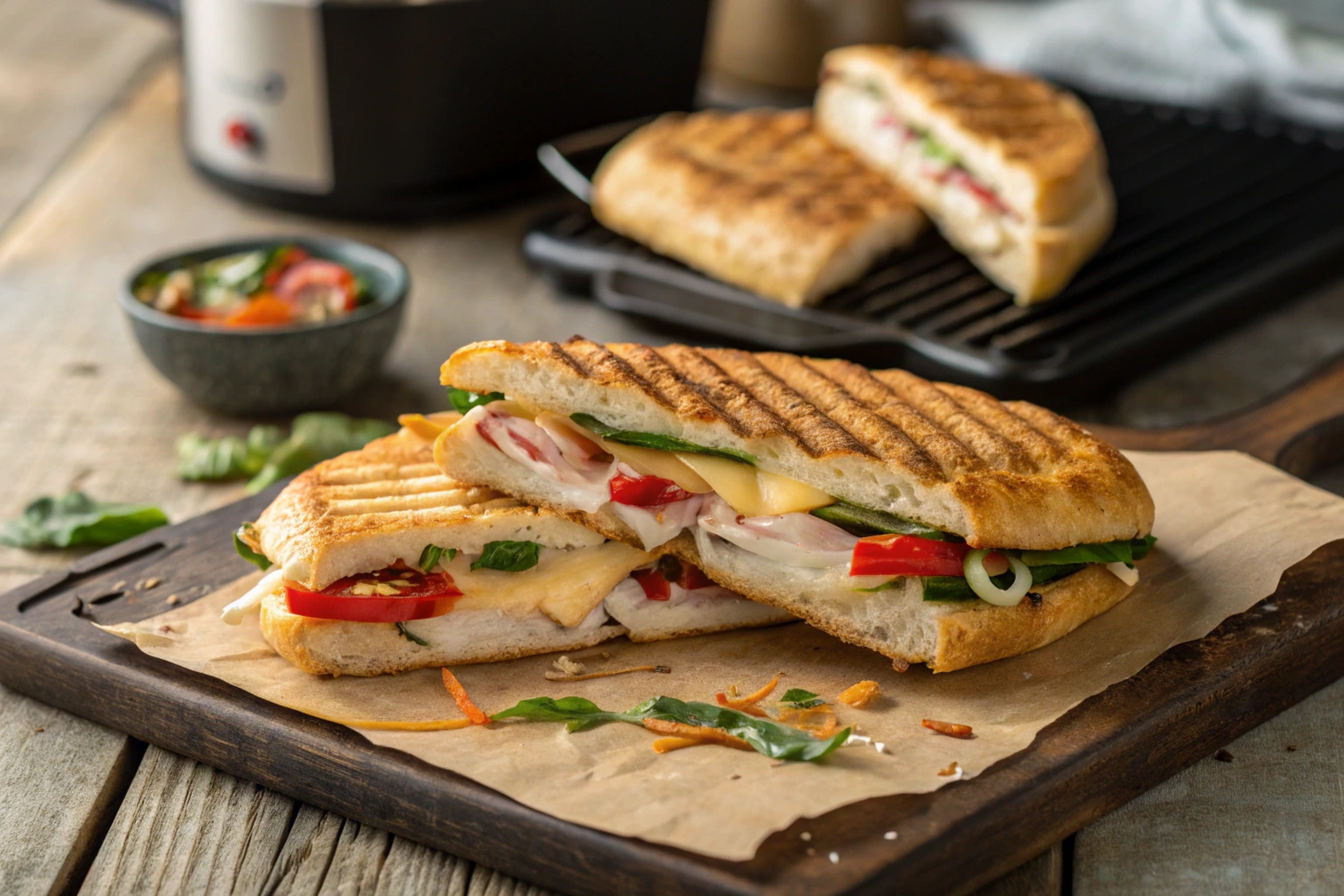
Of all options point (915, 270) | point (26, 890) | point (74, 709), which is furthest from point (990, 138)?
point (26, 890)

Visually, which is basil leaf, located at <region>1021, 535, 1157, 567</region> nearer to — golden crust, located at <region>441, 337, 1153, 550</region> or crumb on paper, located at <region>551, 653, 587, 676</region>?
golden crust, located at <region>441, 337, 1153, 550</region>

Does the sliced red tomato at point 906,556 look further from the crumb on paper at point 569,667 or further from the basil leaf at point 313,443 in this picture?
the basil leaf at point 313,443

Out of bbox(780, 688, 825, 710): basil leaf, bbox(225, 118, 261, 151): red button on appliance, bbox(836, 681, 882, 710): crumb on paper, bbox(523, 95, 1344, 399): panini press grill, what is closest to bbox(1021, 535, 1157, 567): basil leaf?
bbox(836, 681, 882, 710): crumb on paper

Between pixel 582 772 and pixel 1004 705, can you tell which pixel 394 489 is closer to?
pixel 582 772

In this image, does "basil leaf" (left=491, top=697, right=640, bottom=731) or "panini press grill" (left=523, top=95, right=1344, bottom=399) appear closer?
"basil leaf" (left=491, top=697, right=640, bottom=731)

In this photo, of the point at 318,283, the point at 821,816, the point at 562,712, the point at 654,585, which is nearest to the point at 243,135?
the point at 318,283

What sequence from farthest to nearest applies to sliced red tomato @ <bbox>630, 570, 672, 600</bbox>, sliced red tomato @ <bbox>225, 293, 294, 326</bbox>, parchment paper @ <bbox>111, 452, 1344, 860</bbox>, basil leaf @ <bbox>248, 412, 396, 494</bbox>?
sliced red tomato @ <bbox>225, 293, 294, 326</bbox>, basil leaf @ <bbox>248, 412, 396, 494</bbox>, sliced red tomato @ <bbox>630, 570, 672, 600</bbox>, parchment paper @ <bbox>111, 452, 1344, 860</bbox>

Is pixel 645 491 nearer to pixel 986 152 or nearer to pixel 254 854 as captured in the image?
pixel 254 854
